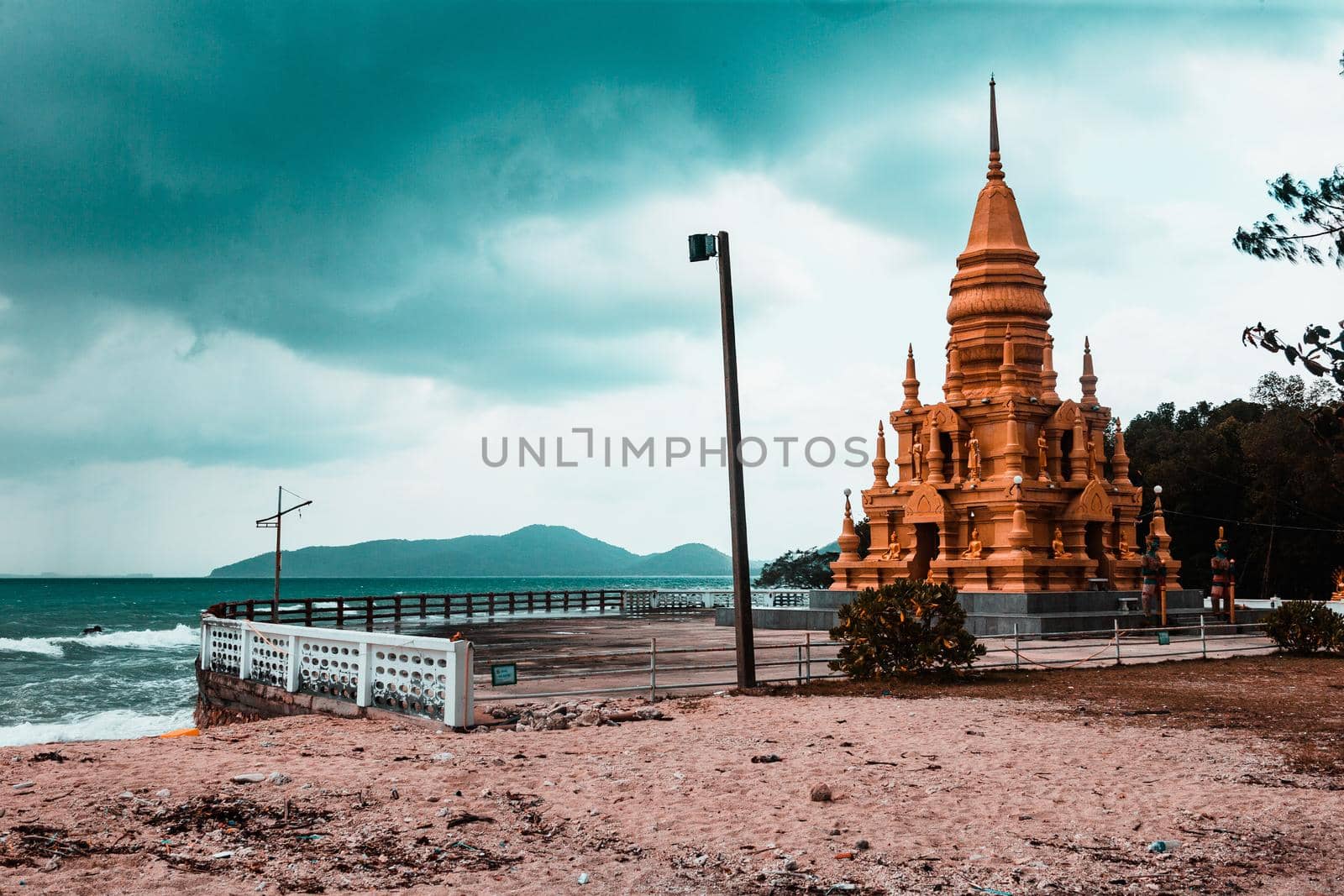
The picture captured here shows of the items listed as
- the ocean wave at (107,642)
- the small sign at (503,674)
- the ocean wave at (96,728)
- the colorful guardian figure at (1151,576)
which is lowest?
the ocean wave at (107,642)

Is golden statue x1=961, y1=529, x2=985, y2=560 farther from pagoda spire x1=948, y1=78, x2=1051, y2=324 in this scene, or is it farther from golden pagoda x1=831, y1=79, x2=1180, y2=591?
pagoda spire x1=948, y1=78, x2=1051, y2=324

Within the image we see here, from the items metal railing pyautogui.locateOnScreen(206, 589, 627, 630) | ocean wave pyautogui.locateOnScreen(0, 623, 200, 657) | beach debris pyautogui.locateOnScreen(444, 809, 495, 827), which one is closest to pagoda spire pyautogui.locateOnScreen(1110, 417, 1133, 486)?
metal railing pyautogui.locateOnScreen(206, 589, 627, 630)

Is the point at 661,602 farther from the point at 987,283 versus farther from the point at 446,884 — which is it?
the point at 446,884

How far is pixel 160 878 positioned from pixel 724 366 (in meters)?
9.95

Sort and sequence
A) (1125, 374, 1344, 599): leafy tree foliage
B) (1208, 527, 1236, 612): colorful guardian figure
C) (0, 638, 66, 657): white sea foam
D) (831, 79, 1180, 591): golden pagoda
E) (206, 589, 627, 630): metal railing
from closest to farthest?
(1208, 527, 1236, 612): colorful guardian figure < (206, 589, 627, 630): metal railing < (831, 79, 1180, 591): golden pagoda < (1125, 374, 1344, 599): leafy tree foliage < (0, 638, 66, 657): white sea foam

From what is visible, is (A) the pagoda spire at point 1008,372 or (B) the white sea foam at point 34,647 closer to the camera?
(A) the pagoda spire at point 1008,372

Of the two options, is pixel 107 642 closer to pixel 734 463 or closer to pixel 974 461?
pixel 974 461

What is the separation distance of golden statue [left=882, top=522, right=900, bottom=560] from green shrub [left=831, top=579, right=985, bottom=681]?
1635 centimetres

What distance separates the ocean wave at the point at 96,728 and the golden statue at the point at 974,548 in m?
19.5

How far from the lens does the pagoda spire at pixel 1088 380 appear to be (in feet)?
108

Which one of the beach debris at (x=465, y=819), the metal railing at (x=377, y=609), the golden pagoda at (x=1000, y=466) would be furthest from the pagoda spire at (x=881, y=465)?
the beach debris at (x=465, y=819)

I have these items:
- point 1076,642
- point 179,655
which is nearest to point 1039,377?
point 1076,642

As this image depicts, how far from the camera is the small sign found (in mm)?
12641

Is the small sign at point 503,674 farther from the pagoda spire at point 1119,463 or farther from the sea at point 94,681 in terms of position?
the pagoda spire at point 1119,463
